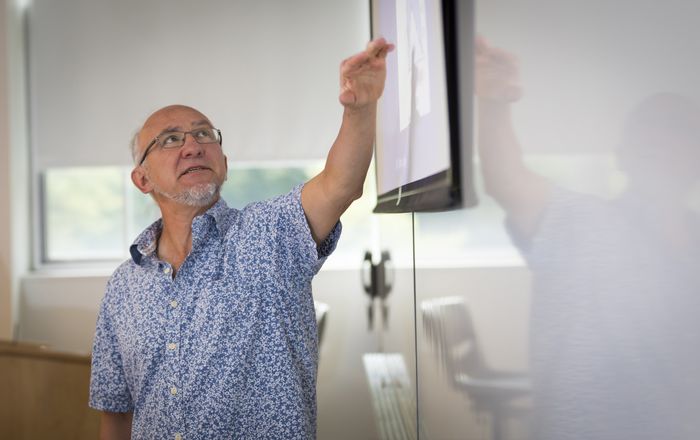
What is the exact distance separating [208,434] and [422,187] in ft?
2.30

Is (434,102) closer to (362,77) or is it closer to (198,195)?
(362,77)

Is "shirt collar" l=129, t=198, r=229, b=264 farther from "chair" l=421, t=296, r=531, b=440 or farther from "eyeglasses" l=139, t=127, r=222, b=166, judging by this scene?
"chair" l=421, t=296, r=531, b=440

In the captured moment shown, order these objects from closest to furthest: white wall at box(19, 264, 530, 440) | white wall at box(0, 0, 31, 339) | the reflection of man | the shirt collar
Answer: the reflection of man < the shirt collar < white wall at box(19, 264, 530, 440) < white wall at box(0, 0, 31, 339)

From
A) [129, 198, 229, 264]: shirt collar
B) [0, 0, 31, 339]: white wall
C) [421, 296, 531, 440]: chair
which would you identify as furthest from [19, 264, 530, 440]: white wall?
[421, 296, 531, 440]: chair

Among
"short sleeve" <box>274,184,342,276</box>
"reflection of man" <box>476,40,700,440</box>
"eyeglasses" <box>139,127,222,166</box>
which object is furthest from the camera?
"eyeglasses" <box>139,127,222,166</box>

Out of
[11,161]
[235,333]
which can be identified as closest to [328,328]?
[11,161]

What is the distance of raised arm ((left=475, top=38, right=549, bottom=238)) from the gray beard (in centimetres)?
87

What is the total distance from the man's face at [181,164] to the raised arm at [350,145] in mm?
325

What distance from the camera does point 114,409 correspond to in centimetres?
168

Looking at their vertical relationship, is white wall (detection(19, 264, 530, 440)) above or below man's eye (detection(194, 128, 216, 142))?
below

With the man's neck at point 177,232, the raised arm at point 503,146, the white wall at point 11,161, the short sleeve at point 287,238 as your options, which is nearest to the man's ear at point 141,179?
the man's neck at point 177,232

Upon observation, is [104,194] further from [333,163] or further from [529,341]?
[529,341]

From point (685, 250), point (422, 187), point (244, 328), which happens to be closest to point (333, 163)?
point (422, 187)

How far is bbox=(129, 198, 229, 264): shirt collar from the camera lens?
59.6 inches
